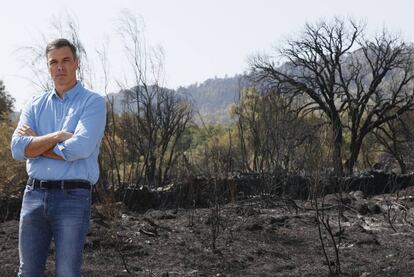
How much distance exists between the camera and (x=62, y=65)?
2762mm

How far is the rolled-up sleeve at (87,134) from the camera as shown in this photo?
2553mm

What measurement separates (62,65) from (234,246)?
4.48 meters

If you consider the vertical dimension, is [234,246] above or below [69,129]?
below

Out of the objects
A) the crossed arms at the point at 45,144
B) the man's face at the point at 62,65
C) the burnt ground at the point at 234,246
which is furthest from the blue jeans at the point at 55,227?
the burnt ground at the point at 234,246

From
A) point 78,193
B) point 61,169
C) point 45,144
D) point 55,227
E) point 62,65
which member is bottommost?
point 55,227

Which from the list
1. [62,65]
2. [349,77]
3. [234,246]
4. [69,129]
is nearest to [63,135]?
[69,129]

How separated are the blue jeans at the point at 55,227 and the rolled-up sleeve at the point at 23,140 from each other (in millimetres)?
193

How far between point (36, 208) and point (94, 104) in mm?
549

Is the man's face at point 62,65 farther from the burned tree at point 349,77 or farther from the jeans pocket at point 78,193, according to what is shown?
the burned tree at point 349,77

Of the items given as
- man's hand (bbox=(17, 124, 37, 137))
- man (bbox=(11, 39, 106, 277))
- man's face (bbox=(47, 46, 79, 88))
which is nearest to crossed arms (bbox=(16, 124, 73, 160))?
man (bbox=(11, 39, 106, 277))

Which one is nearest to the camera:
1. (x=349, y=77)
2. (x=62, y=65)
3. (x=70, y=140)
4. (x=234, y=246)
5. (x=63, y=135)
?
(x=70, y=140)

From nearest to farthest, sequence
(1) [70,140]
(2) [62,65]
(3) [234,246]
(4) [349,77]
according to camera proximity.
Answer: (1) [70,140], (2) [62,65], (3) [234,246], (4) [349,77]

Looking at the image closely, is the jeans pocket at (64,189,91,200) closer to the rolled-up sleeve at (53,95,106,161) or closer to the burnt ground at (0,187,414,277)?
the rolled-up sleeve at (53,95,106,161)

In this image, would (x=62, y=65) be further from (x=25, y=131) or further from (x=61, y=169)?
(x=61, y=169)
